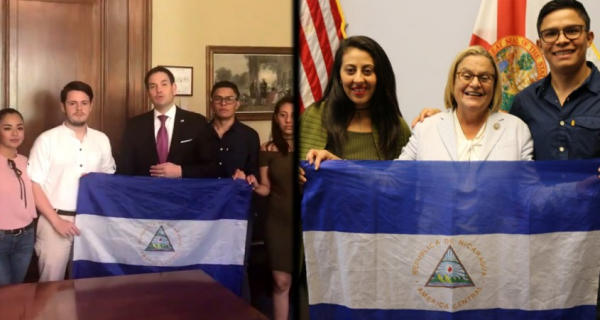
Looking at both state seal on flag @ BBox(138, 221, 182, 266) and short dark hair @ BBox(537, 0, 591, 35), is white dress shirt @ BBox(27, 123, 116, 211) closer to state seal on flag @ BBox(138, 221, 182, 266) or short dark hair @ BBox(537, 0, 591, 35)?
state seal on flag @ BBox(138, 221, 182, 266)

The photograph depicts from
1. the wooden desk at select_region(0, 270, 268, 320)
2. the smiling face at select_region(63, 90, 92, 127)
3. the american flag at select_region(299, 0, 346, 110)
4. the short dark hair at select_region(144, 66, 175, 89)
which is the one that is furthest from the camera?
the american flag at select_region(299, 0, 346, 110)

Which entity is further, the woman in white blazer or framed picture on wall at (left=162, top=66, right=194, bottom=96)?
framed picture on wall at (left=162, top=66, right=194, bottom=96)

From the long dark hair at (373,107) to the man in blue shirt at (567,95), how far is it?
1.70 feet

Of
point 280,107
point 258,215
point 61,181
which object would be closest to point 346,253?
point 258,215

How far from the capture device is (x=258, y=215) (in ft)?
9.02

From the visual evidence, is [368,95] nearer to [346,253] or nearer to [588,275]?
[346,253]

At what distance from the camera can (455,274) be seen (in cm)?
226

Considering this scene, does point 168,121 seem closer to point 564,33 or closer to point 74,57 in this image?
point 74,57

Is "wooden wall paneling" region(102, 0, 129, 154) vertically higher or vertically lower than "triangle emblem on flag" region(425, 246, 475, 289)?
higher

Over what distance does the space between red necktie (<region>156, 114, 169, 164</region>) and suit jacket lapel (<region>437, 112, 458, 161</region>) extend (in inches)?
43.3

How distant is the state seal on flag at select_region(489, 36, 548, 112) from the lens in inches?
102

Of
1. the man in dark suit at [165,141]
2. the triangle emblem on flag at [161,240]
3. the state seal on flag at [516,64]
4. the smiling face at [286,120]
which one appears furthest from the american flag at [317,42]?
the triangle emblem on flag at [161,240]

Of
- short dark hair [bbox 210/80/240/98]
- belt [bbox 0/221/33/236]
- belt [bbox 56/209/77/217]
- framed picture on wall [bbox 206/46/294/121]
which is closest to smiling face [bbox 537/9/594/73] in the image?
framed picture on wall [bbox 206/46/294/121]

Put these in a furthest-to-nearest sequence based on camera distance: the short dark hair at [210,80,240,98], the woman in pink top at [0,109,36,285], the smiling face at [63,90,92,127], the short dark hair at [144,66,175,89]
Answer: the short dark hair at [210,80,240,98]
the short dark hair at [144,66,175,89]
the smiling face at [63,90,92,127]
the woman in pink top at [0,109,36,285]
